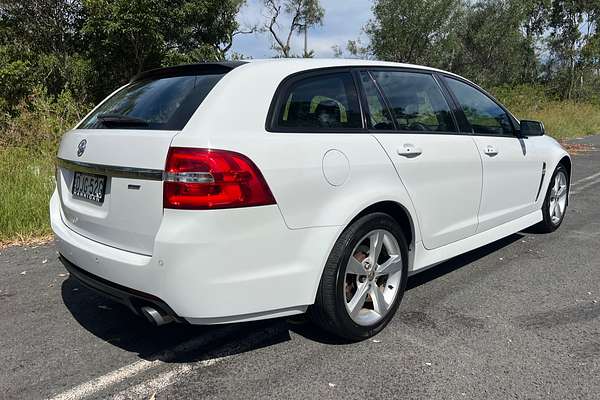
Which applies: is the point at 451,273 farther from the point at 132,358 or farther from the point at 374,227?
the point at 132,358

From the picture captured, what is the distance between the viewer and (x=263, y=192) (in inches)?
97.2

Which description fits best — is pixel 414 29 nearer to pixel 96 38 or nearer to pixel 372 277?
pixel 96 38

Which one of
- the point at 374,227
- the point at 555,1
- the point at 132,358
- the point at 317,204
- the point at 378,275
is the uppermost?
the point at 555,1

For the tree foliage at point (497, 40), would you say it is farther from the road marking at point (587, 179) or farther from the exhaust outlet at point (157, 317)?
the exhaust outlet at point (157, 317)

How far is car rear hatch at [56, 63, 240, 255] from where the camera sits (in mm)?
2484

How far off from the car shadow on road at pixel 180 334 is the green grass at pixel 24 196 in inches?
82.3

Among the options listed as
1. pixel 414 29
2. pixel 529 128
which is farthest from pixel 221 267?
pixel 414 29

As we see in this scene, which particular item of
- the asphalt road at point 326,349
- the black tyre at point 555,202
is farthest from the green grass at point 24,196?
the black tyre at point 555,202

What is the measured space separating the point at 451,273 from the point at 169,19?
49.4 ft

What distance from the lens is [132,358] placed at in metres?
2.89

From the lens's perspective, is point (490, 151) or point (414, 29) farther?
point (414, 29)

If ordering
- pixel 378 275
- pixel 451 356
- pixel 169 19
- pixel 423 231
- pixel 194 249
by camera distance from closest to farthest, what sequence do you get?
pixel 194 249, pixel 451 356, pixel 378 275, pixel 423 231, pixel 169 19

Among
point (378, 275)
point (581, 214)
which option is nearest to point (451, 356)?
point (378, 275)

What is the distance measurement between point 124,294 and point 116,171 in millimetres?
619
